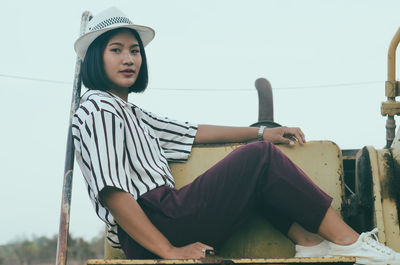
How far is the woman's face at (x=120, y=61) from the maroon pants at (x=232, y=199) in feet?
1.84

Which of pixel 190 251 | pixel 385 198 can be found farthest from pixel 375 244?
pixel 190 251

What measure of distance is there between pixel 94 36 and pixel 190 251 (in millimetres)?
1030

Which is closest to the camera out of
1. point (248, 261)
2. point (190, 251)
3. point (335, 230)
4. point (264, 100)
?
point (248, 261)

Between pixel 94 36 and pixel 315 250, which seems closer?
pixel 315 250

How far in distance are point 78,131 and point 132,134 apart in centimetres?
22

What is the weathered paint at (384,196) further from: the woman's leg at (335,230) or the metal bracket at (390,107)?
the metal bracket at (390,107)

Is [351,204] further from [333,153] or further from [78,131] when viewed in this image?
[78,131]

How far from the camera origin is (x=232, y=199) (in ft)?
6.15

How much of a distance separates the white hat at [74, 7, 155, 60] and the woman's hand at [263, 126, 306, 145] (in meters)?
0.74

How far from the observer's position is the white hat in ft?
7.08

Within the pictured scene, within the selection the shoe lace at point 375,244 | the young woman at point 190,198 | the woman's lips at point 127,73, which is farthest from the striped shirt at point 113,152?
the shoe lace at point 375,244

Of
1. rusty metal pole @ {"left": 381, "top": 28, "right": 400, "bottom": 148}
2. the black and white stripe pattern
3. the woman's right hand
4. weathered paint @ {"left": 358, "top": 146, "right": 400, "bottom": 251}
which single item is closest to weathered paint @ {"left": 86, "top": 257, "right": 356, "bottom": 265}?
the woman's right hand

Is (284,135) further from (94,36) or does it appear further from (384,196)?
(94,36)

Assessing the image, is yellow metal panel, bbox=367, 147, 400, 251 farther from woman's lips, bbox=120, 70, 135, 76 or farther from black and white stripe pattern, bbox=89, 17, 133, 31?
black and white stripe pattern, bbox=89, 17, 133, 31
